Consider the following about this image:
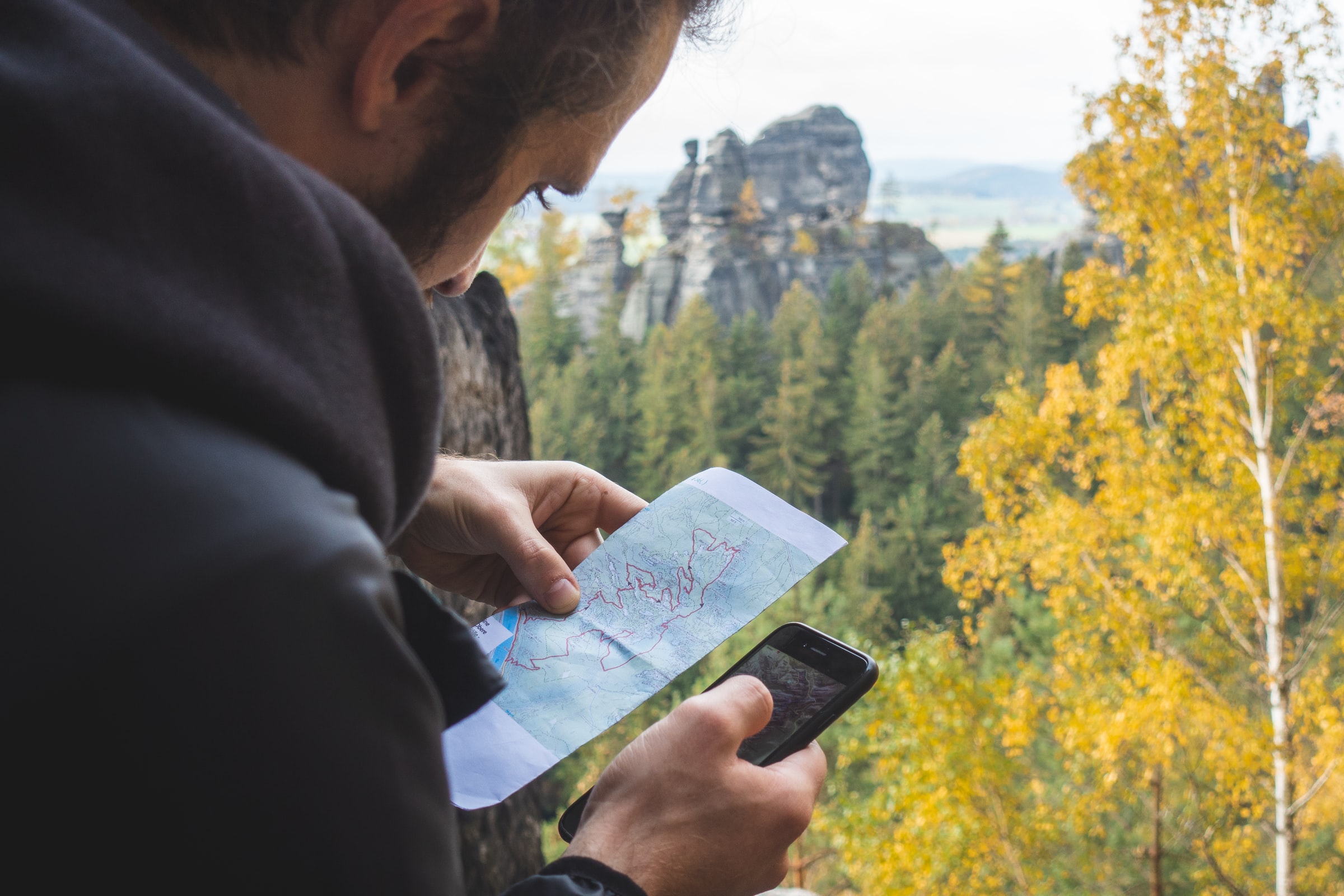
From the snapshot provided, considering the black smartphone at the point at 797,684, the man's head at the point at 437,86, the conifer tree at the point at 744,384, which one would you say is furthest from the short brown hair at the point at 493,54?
the conifer tree at the point at 744,384

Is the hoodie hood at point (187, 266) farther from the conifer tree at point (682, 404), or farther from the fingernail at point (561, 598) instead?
the conifer tree at point (682, 404)

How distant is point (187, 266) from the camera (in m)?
0.43

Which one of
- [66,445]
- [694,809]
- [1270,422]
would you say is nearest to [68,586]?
[66,445]

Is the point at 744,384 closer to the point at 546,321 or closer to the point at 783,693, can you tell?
the point at 546,321

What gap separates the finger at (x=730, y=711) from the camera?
811 mm

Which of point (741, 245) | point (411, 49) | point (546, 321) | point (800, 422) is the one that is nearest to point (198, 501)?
point (411, 49)

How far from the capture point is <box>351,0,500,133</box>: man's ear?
686mm

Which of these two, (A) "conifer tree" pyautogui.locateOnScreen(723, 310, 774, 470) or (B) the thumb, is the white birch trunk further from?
(A) "conifer tree" pyautogui.locateOnScreen(723, 310, 774, 470)

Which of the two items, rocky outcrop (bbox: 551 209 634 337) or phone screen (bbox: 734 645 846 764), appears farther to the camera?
rocky outcrop (bbox: 551 209 634 337)

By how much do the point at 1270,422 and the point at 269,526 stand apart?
6.41 m

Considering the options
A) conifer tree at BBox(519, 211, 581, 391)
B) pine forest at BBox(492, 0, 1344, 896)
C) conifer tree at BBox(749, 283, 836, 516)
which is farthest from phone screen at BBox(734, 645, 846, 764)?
conifer tree at BBox(519, 211, 581, 391)

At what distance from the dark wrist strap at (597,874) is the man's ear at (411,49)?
599mm

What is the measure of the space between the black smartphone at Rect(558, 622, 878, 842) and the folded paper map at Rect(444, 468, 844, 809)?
0.18 feet

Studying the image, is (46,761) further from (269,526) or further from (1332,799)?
(1332,799)
